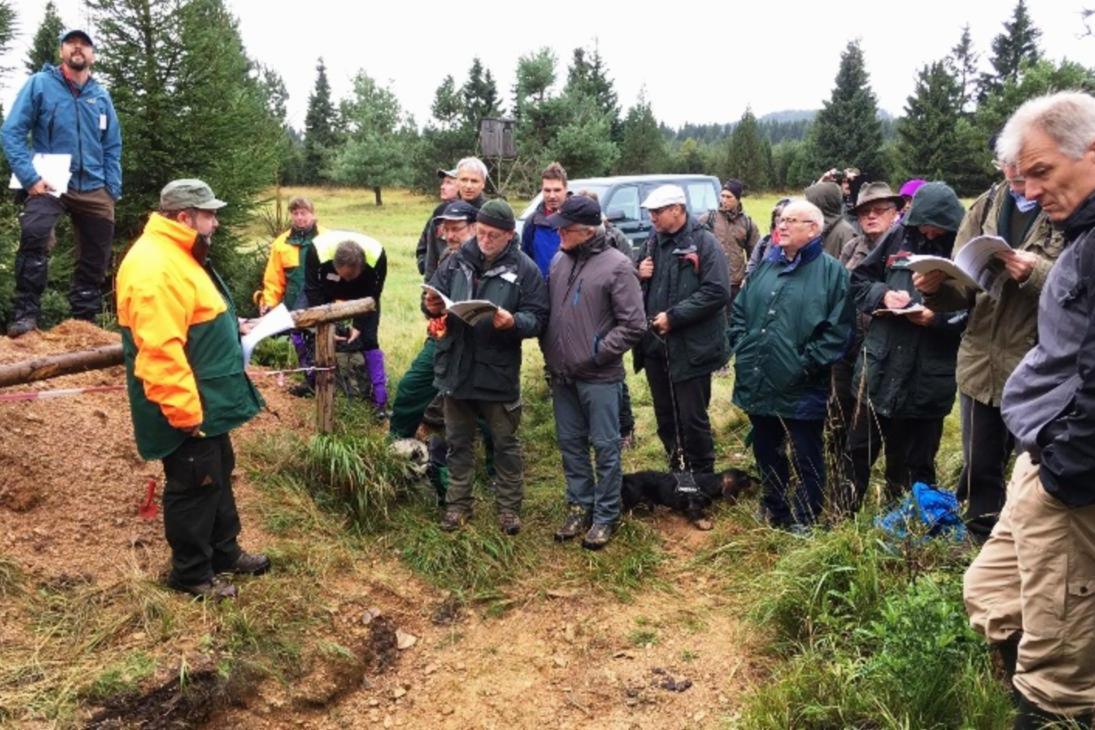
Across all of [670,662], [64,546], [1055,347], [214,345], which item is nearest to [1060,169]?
[1055,347]

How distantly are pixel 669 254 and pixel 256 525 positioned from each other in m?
3.01

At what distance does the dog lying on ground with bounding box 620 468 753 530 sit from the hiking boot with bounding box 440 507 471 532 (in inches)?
39.5

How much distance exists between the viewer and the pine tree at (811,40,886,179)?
41750 millimetres

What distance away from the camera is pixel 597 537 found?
4797 millimetres

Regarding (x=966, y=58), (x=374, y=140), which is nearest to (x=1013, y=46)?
(x=966, y=58)

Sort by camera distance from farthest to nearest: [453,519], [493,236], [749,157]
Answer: [749,157] < [453,519] < [493,236]

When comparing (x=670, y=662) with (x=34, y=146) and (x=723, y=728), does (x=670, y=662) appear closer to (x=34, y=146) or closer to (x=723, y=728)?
(x=723, y=728)

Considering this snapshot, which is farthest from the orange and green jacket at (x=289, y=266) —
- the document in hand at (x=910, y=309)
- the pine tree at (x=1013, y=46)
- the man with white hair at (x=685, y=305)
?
the pine tree at (x=1013, y=46)

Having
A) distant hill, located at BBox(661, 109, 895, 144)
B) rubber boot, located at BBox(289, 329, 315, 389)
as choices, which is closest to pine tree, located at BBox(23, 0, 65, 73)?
rubber boot, located at BBox(289, 329, 315, 389)

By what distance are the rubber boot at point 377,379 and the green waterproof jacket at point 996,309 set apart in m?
4.09

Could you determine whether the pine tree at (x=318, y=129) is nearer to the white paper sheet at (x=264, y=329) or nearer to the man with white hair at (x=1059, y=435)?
the white paper sheet at (x=264, y=329)

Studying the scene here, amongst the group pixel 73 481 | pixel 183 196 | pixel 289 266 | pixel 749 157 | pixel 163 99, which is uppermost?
pixel 749 157

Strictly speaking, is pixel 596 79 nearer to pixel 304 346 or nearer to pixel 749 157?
pixel 749 157

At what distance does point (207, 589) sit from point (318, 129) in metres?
47.5
